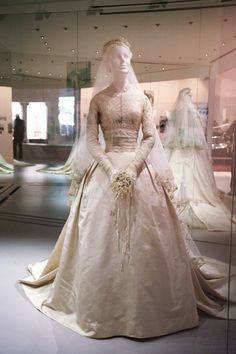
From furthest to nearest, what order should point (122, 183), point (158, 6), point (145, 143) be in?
point (158, 6) → point (145, 143) → point (122, 183)

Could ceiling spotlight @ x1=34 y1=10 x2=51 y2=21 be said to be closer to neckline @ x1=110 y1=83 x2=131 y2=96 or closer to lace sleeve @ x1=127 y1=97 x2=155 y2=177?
neckline @ x1=110 y1=83 x2=131 y2=96

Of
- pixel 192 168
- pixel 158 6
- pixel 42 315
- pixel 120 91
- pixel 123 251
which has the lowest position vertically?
pixel 42 315

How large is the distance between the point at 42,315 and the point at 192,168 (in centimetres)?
255

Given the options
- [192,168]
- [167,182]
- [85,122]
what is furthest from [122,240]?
[192,168]

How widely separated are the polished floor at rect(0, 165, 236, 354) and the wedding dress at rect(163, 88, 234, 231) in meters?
0.25

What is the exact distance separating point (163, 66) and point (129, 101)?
59.2 inches

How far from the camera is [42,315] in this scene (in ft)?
6.51

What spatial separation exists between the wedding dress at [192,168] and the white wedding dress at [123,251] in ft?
4.66

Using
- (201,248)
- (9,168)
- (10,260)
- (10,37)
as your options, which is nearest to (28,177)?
(9,168)

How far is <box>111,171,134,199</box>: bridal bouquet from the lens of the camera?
68.9 inches

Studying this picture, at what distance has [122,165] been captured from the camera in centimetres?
188

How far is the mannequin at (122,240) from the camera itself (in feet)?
5.83

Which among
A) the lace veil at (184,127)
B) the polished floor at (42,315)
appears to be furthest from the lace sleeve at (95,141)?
the lace veil at (184,127)

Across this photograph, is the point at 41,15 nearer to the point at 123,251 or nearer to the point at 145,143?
the point at 145,143
